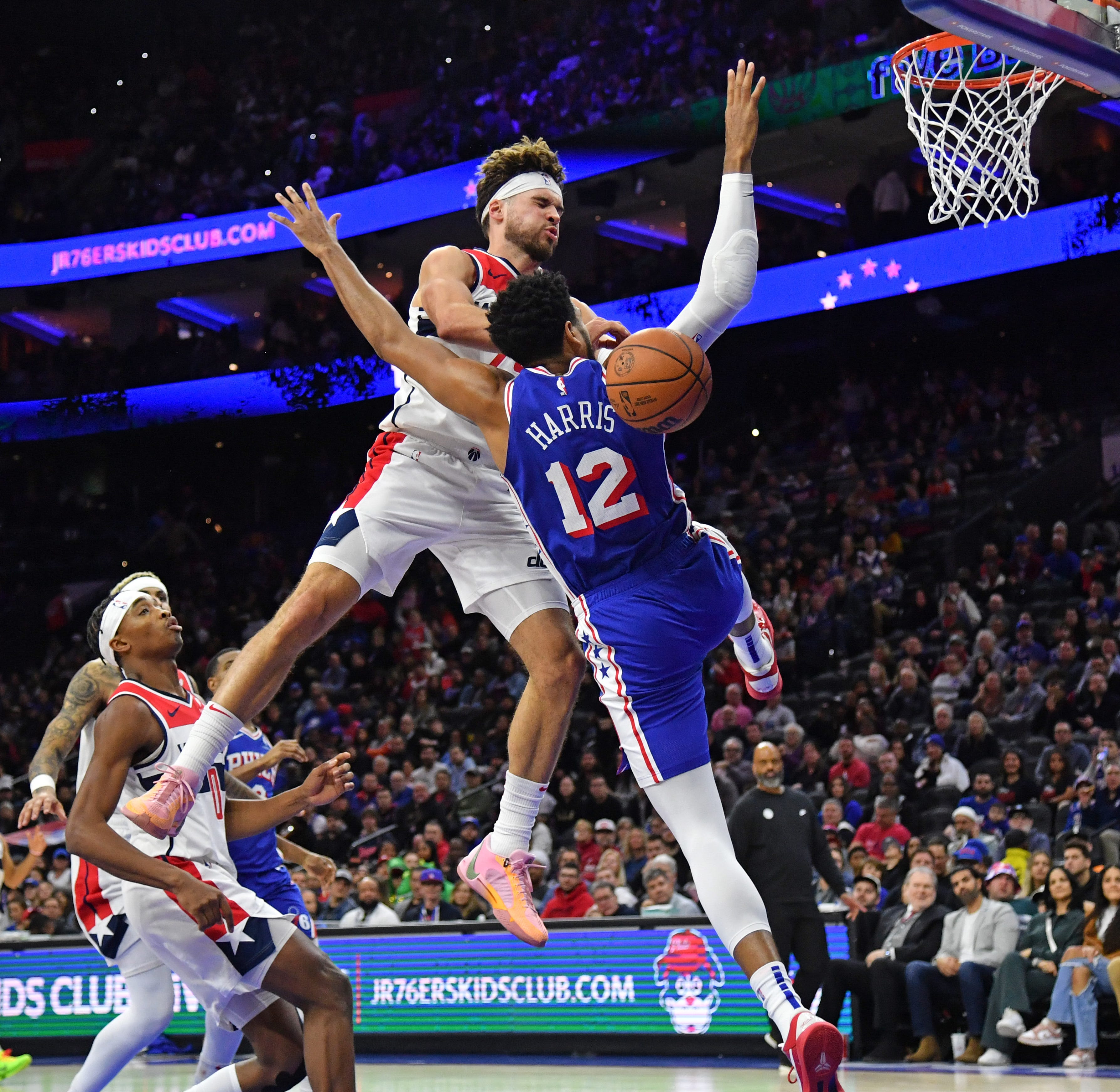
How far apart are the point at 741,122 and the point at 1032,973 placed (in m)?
7.02

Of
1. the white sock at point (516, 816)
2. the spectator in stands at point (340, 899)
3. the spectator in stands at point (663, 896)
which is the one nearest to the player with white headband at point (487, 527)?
the white sock at point (516, 816)

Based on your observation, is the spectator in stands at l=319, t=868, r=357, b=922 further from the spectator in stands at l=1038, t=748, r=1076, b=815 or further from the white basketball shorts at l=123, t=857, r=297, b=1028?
the white basketball shorts at l=123, t=857, r=297, b=1028

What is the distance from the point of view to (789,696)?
17.7 meters

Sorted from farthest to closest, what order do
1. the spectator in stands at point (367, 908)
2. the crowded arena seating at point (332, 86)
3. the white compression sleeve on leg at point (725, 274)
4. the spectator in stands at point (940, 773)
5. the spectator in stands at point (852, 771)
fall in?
the crowded arena seating at point (332, 86)
the spectator in stands at point (852, 771)
the spectator in stands at point (940, 773)
the spectator in stands at point (367, 908)
the white compression sleeve on leg at point (725, 274)

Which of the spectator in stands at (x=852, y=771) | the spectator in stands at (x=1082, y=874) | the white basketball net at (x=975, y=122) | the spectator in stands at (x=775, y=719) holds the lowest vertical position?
the spectator in stands at (x=1082, y=874)

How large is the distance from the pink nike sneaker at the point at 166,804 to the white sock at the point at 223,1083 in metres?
1.07

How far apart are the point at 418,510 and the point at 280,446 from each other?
2357 cm

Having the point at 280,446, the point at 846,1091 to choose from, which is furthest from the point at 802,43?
the point at 846,1091

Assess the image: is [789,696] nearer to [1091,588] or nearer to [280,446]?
[1091,588]

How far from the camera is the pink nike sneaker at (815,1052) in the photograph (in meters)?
4.19

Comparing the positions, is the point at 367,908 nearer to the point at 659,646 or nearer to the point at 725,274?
the point at 659,646

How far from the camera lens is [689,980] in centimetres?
1140

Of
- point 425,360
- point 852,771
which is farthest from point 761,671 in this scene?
point 852,771

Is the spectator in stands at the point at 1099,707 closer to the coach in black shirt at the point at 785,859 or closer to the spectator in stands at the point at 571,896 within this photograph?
the coach in black shirt at the point at 785,859
